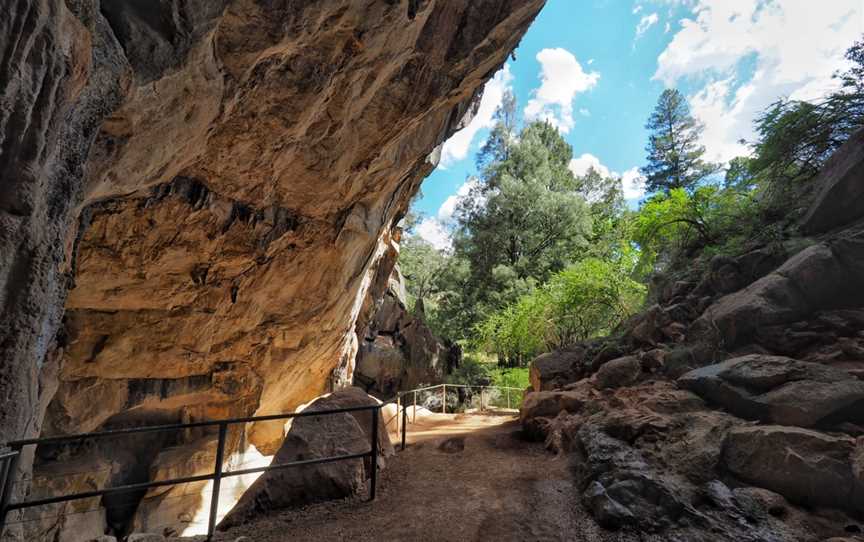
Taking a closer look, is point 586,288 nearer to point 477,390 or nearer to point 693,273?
point 693,273

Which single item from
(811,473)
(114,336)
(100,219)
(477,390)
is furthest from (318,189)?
(477,390)

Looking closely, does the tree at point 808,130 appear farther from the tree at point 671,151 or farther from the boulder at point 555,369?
the tree at point 671,151

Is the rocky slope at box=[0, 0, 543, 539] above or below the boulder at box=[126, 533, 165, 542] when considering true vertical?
above

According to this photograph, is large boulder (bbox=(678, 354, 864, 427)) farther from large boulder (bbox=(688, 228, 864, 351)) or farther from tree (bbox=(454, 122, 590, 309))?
tree (bbox=(454, 122, 590, 309))

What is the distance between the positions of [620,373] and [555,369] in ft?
8.99

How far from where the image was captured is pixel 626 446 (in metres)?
4.39

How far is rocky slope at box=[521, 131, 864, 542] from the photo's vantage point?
3074mm

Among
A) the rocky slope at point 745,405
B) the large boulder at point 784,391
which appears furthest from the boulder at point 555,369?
the large boulder at point 784,391

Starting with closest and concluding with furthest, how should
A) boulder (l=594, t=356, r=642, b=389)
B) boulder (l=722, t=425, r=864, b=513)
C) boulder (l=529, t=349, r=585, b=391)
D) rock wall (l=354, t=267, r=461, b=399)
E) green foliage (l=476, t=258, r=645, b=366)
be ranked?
boulder (l=722, t=425, r=864, b=513)
boulder (l=594, t=356, r=642, b=389)
boulder (l=529, t=349, r=585, b=391)
green foliage (l=476, t=258, r=645, b=366)
rock wall (l=354, t=267, r=461, b=399)

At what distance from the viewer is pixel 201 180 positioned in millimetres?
6152

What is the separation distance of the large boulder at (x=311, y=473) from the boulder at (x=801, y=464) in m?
3.65

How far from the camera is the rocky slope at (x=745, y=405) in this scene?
3.07 metres

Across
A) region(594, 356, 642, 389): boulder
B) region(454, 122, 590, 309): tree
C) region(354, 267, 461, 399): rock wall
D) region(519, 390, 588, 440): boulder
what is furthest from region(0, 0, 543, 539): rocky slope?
region(454, 122, 590, 309): tree

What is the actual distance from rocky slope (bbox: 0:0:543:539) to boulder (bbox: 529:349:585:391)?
17.8ft
